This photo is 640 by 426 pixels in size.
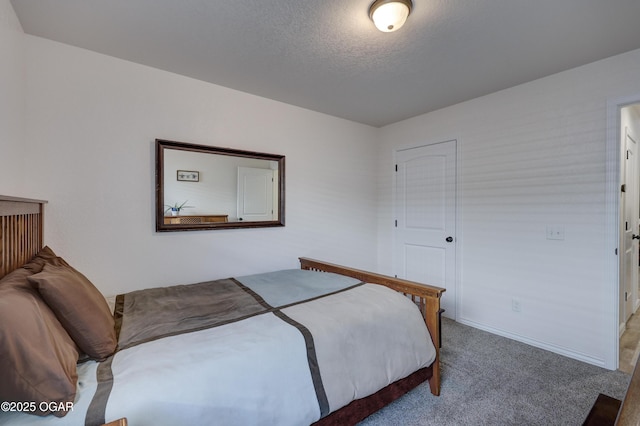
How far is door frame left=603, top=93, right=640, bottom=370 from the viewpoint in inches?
83.9

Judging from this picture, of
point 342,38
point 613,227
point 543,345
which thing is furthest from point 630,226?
point 342,38

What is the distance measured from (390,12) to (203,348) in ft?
6.25

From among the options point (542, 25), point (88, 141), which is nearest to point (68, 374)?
point (88, 141)

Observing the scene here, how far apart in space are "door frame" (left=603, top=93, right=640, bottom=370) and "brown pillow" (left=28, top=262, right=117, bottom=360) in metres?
3.21

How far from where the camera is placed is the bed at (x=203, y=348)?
919 millimetres

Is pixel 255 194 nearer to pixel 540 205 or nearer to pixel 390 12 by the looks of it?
pixel 390 12

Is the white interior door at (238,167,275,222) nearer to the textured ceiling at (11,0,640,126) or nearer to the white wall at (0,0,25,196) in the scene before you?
the textured ceiling at (11,0,640,126)

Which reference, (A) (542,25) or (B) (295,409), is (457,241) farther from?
(B) (295,409)

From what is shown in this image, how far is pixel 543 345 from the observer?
8.14 feet

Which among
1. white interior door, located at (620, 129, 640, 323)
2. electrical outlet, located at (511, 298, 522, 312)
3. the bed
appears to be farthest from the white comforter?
white interior door, located at (620, 129, 640, 323)

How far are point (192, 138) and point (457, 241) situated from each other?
2827 mm

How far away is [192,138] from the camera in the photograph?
2477 mm

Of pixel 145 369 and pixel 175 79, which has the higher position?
pixel 175 79

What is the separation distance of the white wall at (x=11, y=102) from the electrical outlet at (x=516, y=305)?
383cm
